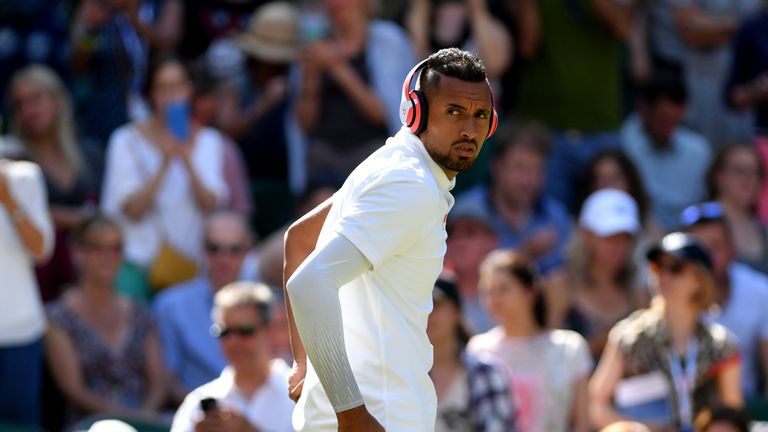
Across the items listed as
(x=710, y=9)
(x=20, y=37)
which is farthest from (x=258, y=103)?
(x=710, y=9)

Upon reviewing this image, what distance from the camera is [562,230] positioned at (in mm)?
9195

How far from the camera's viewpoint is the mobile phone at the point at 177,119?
907 centimetres

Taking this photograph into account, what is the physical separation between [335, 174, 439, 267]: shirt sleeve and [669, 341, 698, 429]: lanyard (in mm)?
3782

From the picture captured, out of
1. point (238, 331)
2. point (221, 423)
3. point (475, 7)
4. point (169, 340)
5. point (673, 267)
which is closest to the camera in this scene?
point (221, 423)

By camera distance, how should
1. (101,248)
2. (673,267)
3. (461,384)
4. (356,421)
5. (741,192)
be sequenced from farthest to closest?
1. (741,192)
2. (101,248)
3. (673,267)
4. (461,384)
5. (356,421)

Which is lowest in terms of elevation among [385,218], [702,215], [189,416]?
[702,215]

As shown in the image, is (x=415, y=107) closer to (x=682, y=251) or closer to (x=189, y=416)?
(x=189, y=416)

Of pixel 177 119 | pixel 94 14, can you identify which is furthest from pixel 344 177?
pixel 94 14

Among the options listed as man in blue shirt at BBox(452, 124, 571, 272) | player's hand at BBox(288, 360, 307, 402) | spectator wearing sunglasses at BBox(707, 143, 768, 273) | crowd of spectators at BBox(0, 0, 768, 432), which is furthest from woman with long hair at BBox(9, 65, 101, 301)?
player's hand at BBox(288, 360, 307, 402)

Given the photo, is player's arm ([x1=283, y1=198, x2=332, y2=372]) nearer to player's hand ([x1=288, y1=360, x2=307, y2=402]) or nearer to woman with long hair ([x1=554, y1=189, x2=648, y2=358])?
player's hand ([x1=288, y1=360, x2=307, y2=402])

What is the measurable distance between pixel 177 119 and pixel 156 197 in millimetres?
507

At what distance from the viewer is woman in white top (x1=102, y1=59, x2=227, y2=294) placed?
8930 mm

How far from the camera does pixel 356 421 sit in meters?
3.39

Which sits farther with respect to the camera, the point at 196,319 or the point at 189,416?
the point at 196,319
